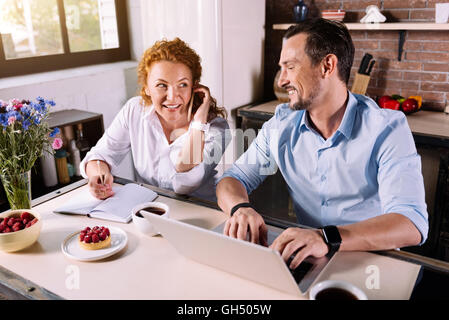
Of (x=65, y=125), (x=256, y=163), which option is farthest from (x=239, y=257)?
(x=65, y=125)

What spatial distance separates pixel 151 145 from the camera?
6.28 feet

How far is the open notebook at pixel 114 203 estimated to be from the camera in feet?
4.45

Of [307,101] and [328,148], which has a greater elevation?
[307,101]

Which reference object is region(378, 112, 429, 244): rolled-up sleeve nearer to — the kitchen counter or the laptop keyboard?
the kitchen counter

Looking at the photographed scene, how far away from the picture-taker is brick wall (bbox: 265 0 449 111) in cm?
264

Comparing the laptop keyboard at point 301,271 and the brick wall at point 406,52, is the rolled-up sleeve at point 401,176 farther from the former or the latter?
the brick wall at point 406,52

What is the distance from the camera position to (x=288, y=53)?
1.53m

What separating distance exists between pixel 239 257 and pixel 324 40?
0.92 m

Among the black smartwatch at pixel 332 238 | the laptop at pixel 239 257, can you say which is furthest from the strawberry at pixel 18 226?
the black smartwatch at pixel 332 238

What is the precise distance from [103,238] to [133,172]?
2.03m

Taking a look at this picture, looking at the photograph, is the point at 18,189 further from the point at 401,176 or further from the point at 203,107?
the point at 401,176

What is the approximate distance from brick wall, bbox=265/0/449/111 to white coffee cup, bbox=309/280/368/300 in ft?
7.31
